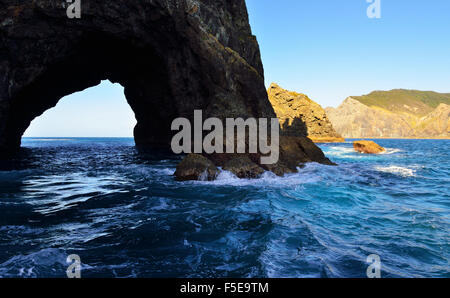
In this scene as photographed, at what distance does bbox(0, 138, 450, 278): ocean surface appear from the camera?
159 inches

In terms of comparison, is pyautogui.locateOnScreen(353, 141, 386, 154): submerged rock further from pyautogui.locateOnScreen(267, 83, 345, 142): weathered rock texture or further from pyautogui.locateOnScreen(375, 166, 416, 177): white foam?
pyautogui.locateOnScreen(267, 83, 345, 142): weathered rock texture

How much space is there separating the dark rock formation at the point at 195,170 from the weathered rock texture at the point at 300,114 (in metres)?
61.9

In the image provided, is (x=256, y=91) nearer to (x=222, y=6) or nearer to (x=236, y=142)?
(x=236, y=142)

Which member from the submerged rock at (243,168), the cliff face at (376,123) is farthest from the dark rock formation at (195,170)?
the cliff face at (376,123)

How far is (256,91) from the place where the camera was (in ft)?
64.0

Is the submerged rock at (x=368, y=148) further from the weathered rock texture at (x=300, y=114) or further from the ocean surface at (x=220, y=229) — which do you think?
the weathered rock texture at (x=300, y=114)

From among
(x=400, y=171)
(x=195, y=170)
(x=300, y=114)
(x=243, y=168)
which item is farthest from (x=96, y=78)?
(x=300, y=114)

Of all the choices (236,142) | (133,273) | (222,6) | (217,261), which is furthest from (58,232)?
(222,6)

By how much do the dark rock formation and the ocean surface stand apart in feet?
4.10

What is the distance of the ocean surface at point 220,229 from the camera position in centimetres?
403

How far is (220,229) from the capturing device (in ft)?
18.9

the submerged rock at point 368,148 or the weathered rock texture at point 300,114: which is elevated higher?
the weathered rock texture at point 300,114

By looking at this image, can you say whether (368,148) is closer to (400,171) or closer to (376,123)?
(400,171)

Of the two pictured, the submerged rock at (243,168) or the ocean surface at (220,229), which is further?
the submerged rock at (243,168)
